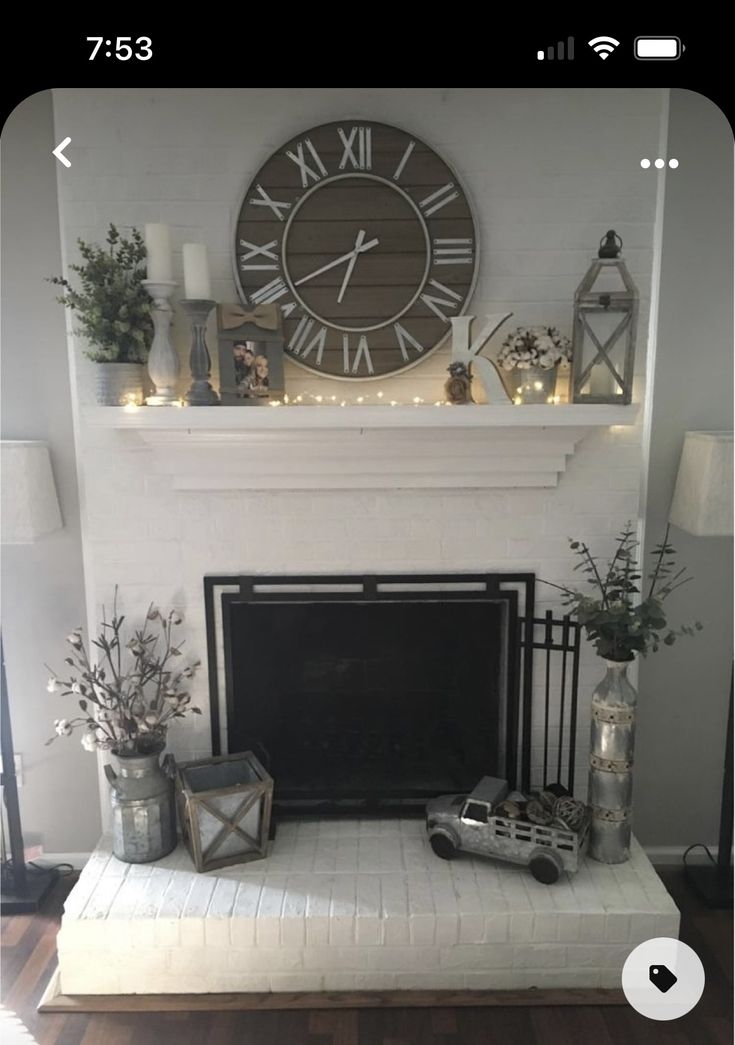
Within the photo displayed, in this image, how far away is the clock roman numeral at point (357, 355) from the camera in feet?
5.91

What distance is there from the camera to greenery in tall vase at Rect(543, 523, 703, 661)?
68.1 inches

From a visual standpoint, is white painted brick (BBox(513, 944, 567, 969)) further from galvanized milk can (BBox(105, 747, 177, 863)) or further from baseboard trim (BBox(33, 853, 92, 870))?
baseboard trim (BBox(33, 853, 92, 870))

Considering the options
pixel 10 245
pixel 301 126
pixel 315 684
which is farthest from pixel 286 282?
pixel 315 684

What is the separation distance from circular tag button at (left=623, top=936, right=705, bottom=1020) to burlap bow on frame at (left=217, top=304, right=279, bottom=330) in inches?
64.1

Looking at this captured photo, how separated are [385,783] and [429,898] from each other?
1.26 ft

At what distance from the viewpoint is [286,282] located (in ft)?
5.84

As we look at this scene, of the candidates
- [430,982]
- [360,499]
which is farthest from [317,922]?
[360,499]

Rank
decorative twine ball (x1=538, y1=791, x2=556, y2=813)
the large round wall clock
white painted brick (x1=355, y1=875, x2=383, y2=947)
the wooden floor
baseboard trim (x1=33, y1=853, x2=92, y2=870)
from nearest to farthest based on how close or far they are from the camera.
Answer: the wooden floor → white painted brick (x1=355, y1=875, x2=383, y2=947) → the large round wall clock → decorative twine ball (x1=538, y1=791, x2=556, y2=813) → baseboard trim (x1=33, y1=853, x2=92, y2=870)

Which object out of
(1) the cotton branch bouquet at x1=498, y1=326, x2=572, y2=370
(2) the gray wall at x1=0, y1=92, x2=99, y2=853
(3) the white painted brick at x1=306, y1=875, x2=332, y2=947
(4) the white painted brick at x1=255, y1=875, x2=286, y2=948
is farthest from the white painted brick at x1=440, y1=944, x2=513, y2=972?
(1) the cotton branch bouquet at x1=498, y1=326, x2=572, y2=370
